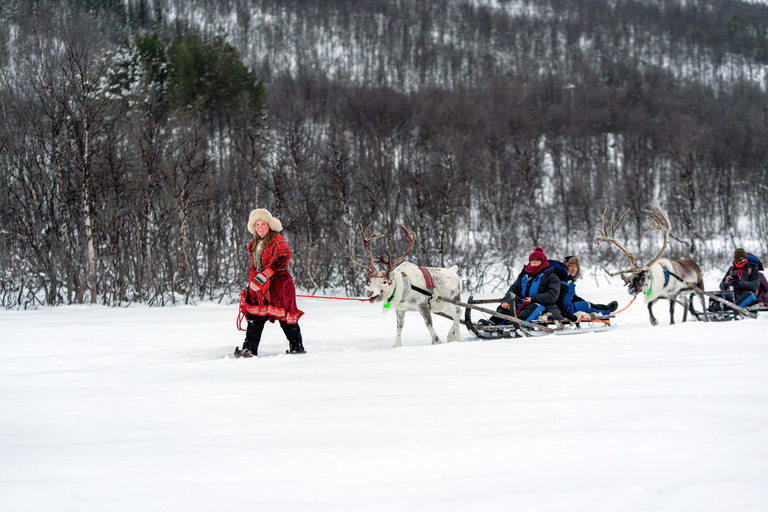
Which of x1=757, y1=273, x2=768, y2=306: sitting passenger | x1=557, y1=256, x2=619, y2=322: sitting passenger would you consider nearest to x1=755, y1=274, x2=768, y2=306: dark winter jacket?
x1=757, y1=273, x2=768, y2=306: sitting passenger

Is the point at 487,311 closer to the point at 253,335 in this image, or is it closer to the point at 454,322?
the point at 454,322

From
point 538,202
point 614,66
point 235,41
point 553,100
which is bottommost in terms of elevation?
point 538,202

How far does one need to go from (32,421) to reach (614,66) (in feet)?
191

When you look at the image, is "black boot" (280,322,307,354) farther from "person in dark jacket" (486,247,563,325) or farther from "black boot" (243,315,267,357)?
"person in dark jacket" (486,247,563,325)

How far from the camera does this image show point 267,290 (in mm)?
6539

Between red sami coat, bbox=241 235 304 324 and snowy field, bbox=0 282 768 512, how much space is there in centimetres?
94

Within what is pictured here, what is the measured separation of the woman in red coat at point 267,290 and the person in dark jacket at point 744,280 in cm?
751

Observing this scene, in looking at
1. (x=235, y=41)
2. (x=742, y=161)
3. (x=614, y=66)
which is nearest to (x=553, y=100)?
(x=614, y=66)

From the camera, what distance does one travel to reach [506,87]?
162 feet

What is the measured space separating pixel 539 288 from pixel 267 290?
3.77 meters

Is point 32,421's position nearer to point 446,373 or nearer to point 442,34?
point 446,373

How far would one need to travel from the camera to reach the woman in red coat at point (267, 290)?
6.50m

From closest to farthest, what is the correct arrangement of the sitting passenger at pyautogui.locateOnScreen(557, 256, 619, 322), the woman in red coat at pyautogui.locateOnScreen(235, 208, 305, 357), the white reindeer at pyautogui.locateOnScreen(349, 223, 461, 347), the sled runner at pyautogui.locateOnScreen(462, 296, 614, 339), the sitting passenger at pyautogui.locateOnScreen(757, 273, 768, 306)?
the woman in red coat at pyautogui.locateOnScreen(235, 208, 305, 357)
the white reindeer at pyautogui.locateOnScreen(349, 223, 461, 347)
the sled runner at pyautogui.locateOnScreen(462, 296, 614, 339)
the sitting passenger at pyautogui.locateOnScreen(557, 256, 619, 322)
the sitting passenger at pyautogui.locateOnScreen(757, 273, 768, 306)

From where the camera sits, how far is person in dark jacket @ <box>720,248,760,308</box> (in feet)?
31.9
